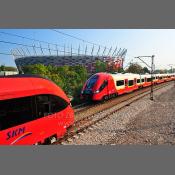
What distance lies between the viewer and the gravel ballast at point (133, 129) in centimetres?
1325

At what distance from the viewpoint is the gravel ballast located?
13.2 m

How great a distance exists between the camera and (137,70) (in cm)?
4731

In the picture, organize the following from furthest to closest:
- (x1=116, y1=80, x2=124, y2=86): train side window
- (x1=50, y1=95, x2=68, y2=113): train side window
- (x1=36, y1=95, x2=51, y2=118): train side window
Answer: (x1=116, y1=80, x2=124, y2=86): train side window, (x1=50, y1=95, x2=68, y2=113): train side window, (x1=36, y1=95, x2=51, y2=118): train side window

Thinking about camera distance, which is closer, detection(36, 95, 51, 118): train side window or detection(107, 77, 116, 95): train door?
detection(36, 95, 51, 118): train side window

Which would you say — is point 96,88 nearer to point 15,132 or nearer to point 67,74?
point 67,74

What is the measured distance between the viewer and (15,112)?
9.82 m

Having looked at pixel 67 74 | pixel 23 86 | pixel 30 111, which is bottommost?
pixel 30 111

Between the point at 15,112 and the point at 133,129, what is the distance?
7460 millimetres

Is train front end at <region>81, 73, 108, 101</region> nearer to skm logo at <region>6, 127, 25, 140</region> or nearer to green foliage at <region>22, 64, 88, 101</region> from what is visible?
green foliage at <region>22, 64, 88, 101</region>

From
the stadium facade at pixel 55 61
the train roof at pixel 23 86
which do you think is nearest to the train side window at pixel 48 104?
the train roof at pixel 23 86

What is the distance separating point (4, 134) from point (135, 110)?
13.4 metres

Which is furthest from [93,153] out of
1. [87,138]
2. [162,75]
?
[162,75]

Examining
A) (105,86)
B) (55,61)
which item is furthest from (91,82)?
(55,61)

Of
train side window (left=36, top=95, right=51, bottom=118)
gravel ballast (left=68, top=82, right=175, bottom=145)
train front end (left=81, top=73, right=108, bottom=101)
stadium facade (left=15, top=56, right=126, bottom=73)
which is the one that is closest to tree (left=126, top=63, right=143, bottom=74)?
stadium facade (left=15, top=56, right=126, bottom=73)
